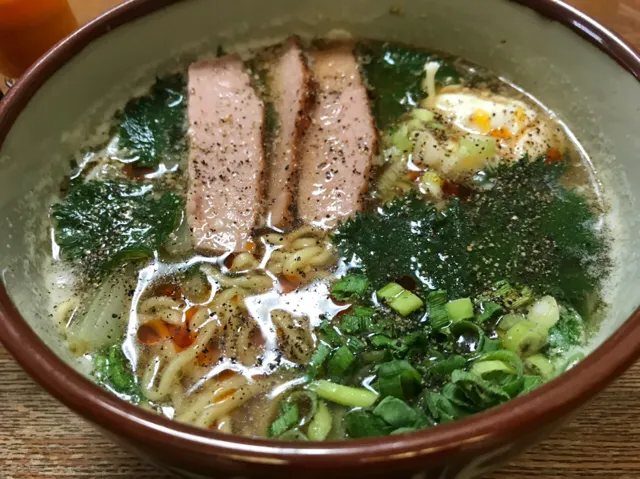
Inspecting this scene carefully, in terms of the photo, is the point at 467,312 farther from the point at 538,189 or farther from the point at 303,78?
the point at 303,78

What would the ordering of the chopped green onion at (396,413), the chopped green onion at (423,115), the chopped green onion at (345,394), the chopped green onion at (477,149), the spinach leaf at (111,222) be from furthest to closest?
the chopped green onion at (423,115)
the chopped green onion at (477,149)
the spinach leaf at (111,222)
the chopped green onion at (345,394)
the chopped green onion at (396,413)

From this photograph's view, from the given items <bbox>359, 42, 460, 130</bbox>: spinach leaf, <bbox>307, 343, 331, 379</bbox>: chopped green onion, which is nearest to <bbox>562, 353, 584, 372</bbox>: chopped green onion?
<bbox>307, 343, 331, 379</bbox>: chopped green onion

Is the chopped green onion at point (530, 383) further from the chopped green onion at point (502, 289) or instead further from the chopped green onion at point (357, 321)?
the chopped green onion at point (357, 321)

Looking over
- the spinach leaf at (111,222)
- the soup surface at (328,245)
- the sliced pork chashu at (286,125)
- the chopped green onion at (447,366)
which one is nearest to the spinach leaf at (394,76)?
the soup surface at (328,245)

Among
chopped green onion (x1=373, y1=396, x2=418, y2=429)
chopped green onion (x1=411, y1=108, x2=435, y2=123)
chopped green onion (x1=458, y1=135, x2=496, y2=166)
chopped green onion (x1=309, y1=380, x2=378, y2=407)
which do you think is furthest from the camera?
chopped green onion (x1=411, y1=108, x2=435, y2=123)

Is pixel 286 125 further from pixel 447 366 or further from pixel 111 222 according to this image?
pixel 447 366

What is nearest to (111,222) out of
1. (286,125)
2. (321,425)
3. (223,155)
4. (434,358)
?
(223,155)

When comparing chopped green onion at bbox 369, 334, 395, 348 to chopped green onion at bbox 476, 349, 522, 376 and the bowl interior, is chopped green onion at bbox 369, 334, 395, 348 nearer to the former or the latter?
chopped green onion at bbox 476, 349, 522, 376
